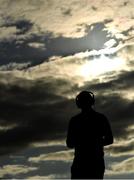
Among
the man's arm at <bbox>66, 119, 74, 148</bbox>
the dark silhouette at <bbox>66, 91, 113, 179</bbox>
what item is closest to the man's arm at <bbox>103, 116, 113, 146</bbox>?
the dark silhouette at <bbox>66, 91, 113, 179</bbox>

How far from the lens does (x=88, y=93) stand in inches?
401

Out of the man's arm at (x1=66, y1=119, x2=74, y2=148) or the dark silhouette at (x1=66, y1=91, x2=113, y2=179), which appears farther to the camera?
the man's arm at (x1=66, y1=119, x2=74, y2=148)

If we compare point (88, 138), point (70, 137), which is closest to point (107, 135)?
point (88, 138)

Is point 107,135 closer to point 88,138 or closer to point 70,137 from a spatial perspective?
point 88,138

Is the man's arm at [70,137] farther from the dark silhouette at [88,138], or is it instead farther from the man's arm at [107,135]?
the man's arm at [107,135]

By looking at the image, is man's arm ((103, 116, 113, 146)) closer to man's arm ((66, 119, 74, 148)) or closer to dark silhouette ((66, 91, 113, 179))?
dark silhouette ((66, 91, 113, 179))

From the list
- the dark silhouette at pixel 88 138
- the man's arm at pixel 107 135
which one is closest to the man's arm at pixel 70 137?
the dark silhouette at pixel 88 138

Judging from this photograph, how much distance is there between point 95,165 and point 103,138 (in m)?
0.57

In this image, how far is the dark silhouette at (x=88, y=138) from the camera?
10195 mm

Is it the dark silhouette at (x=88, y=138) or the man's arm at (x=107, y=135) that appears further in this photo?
the man's arm at (x=107, y=135)

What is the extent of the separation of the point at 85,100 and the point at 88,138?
73 centimetres

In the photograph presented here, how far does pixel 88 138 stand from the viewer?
10336 mm

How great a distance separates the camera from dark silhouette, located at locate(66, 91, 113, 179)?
401 inches

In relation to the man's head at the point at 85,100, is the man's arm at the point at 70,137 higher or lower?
lower
